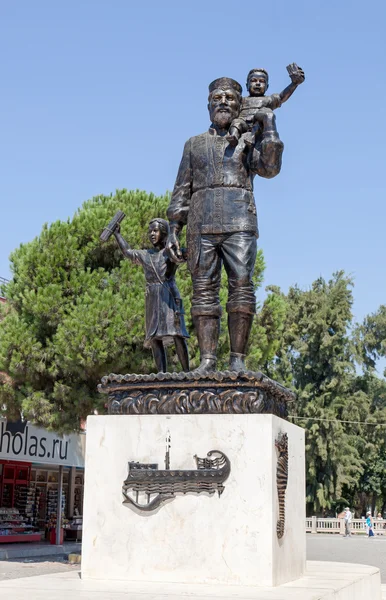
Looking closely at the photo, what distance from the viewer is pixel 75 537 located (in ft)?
79.9

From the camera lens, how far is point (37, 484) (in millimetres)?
24781

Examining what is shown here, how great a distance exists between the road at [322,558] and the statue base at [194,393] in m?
9.72

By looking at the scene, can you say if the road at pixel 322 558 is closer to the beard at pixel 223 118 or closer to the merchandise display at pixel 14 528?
the merchandise display at pixel 14 528

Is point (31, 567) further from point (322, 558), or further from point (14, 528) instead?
point (322, 558)

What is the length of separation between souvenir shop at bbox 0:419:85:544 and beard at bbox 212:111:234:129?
16190mm

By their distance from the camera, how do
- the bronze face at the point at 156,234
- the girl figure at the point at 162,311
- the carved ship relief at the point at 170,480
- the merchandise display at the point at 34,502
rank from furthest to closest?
the merchandise display at the point at 34,502 → the bronze face at the point at 156,234 → the girl figure at the point at 162,311 → the carved ship relief at the point at 170,480

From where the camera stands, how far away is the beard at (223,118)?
6262mm

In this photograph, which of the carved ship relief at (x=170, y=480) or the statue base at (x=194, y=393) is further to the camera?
the statue base at (x=194, y=393)

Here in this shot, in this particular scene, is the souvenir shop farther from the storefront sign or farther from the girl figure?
the girl figure

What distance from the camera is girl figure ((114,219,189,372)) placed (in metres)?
7.03

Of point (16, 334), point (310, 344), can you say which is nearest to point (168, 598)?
point (16, 334)

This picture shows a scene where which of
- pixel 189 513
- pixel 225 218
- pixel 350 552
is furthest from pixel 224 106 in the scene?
pixel 350 552

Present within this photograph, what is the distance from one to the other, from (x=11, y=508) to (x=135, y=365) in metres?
10.3

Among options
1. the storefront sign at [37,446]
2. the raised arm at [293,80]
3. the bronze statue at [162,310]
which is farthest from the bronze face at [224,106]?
the storefront sign at [37,446]
